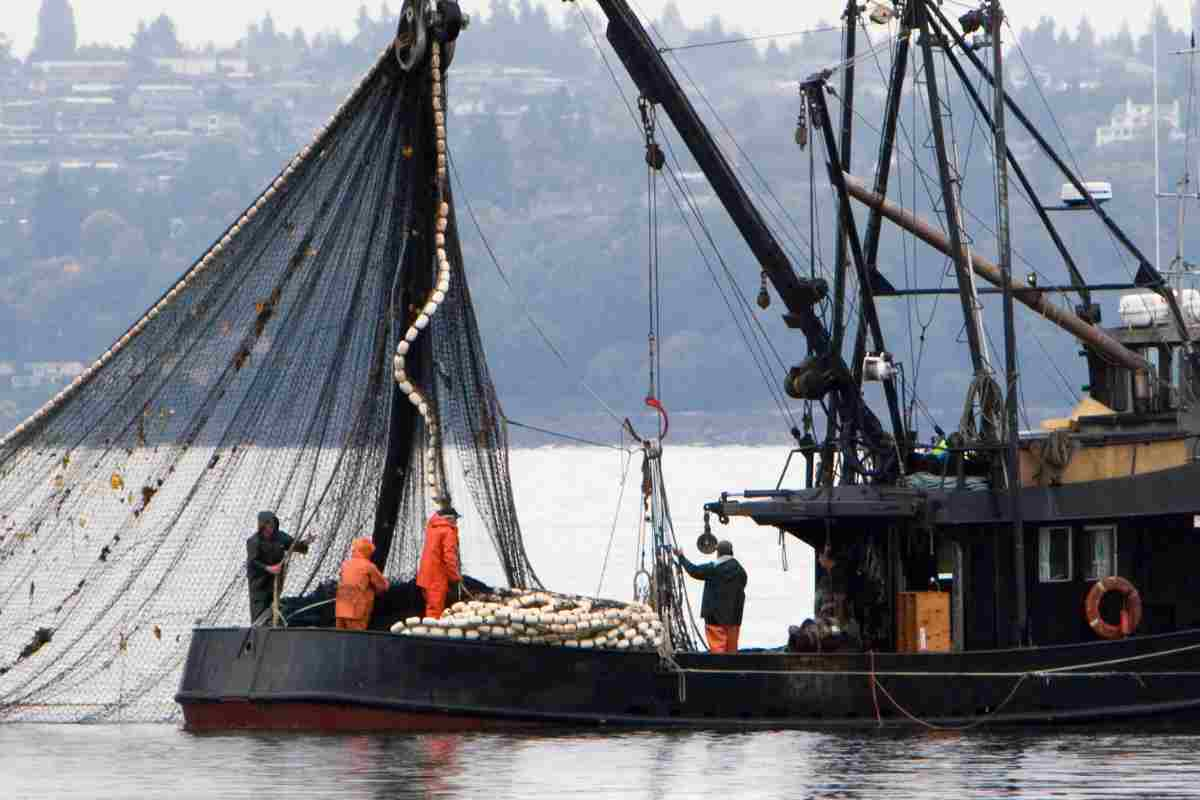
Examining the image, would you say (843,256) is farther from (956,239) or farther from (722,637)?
(722,637)

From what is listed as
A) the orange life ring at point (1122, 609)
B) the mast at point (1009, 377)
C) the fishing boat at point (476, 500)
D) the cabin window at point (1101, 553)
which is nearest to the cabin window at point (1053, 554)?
the fishing boat at point (476, 500)

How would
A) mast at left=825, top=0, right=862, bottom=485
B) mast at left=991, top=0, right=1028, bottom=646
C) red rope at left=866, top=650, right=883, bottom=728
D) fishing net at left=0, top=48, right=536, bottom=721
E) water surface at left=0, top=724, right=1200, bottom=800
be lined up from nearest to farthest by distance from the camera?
water surface at left=0, top=724, right=1200, bottom=800 → fishing net at left=0, top=48, right=536, bottom=721 → mast at left=991, top=0, right=1028, bottom=646 → red rope at left=866, top=650, right=883, bottom=728 → mast at left=825, top=0, right=862, bottom=485

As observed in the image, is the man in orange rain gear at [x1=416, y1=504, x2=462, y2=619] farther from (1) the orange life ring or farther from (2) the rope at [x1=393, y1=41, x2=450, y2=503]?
(1) the orange life ring

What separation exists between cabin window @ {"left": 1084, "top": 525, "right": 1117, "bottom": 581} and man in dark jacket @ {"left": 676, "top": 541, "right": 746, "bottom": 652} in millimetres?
3341

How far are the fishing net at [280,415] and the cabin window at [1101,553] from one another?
18.0 ft

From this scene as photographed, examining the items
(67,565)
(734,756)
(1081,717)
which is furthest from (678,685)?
(67,565)

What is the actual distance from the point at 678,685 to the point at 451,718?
7.14 ft

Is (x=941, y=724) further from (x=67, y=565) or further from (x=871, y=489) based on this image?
(x=67, y=565)

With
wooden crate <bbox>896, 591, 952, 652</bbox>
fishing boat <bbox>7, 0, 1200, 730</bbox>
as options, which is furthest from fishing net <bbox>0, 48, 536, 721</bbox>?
wooden crate <bbox>896, 591, 952, 652</bbox>

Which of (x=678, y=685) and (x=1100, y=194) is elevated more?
(x=1100, y=194)

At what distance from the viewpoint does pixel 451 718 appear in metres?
27.7

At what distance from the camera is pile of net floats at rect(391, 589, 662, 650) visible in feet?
90.1

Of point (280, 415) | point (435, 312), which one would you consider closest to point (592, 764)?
point (280, 415)

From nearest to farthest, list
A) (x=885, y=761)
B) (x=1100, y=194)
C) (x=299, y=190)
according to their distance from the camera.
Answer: (x=885, y=761) < (x=299, y=190) < (x=1100, y=194)
